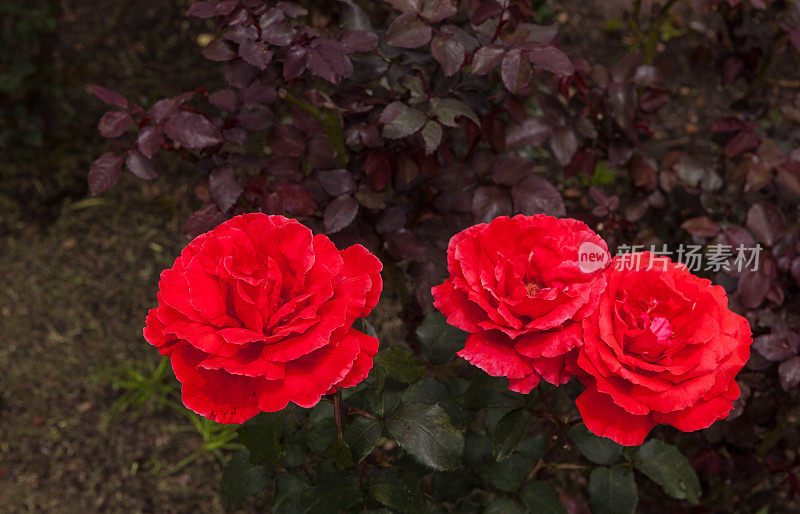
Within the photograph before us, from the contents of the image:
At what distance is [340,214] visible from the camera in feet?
5.01

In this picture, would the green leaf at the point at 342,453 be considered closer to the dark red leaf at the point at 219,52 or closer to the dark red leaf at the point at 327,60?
the dark red leaf at the point at 327,60

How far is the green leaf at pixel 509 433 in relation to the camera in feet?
4.17

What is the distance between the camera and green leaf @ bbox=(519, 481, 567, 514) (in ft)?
4.58

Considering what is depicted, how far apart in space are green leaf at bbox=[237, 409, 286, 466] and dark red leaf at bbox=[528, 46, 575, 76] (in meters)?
0.88

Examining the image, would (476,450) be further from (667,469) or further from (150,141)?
(150,141)

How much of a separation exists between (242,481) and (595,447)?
782 mm

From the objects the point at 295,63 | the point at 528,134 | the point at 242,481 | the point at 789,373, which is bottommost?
the point at 242,481

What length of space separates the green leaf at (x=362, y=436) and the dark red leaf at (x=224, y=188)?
22.7 inches

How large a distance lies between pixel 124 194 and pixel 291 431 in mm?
1703

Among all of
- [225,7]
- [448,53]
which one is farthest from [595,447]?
[225,7]

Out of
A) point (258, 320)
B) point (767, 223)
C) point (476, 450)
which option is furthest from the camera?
point (767, 223)

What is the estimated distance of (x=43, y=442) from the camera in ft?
7.41

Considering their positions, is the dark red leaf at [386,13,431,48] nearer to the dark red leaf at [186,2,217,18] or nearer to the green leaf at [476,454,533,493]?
the dark red leaf at [186,2,217,18]

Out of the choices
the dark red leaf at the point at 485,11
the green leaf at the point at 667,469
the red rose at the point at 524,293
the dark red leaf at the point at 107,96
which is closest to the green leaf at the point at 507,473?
the green leaf at the point at 667,469
